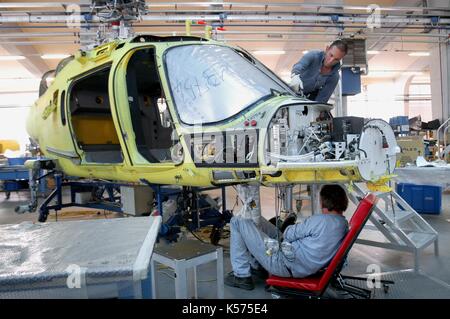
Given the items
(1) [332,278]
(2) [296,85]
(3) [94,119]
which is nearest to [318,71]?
(2) [296,85]

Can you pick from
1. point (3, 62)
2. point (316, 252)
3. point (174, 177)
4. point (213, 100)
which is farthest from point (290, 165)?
point (3, 62)

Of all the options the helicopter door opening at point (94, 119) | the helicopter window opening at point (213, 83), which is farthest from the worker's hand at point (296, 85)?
the helicopter door opening at point (94, 119)

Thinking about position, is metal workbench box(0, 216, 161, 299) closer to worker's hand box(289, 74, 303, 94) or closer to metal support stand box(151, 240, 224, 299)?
metal support stand box(151, 240, 224, 299)

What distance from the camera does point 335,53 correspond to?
418cm

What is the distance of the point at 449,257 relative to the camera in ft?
13.6

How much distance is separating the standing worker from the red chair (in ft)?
5.81

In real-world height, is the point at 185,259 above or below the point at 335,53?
below

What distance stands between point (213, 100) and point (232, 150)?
0.58 meters

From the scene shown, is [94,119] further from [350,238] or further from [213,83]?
[350,238]

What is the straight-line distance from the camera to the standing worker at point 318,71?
414 cm

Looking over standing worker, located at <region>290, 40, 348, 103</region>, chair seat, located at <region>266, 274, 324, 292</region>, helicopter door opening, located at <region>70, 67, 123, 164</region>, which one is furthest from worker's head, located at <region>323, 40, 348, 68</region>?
helicopter door opening, located at <region>70, 67, 123, 164</region>

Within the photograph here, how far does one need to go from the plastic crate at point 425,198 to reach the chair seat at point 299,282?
14.1ft

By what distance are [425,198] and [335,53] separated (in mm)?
3619

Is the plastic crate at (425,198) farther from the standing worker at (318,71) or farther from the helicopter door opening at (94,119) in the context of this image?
the helicopter door opening at (94,119)
